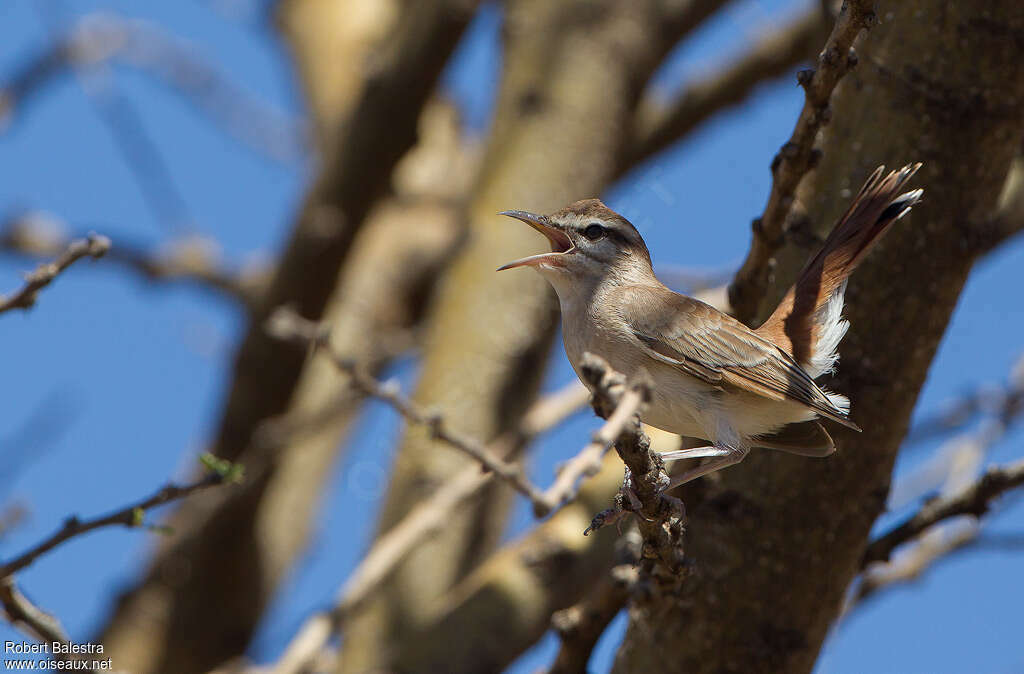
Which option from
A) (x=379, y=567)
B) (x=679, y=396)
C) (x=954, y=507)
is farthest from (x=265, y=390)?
(x=954, y=507)

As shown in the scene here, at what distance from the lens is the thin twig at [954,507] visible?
3.14m

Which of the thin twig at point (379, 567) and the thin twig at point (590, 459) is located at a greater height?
the thin twig at point (379, 567)

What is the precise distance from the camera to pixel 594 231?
12.3 feet

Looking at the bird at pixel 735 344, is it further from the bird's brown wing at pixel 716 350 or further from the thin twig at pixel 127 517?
the thin twig at pixel 127 517

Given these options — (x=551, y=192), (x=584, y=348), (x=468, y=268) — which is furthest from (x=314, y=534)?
(x=584, y=348)

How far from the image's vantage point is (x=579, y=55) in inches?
249

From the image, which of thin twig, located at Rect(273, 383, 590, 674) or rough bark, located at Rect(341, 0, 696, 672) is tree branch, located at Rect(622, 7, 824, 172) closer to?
rough bark, located at Rect(341, 0, 696, 672)

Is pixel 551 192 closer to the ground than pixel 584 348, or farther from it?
farther from it

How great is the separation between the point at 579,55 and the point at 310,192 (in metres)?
1.84

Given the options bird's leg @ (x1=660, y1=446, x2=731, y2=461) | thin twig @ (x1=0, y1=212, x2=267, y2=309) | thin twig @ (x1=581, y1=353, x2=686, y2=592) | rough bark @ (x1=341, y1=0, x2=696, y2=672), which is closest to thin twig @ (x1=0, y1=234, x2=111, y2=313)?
thin twig @ (x1=581, y1=353, x2=686, y2=592)

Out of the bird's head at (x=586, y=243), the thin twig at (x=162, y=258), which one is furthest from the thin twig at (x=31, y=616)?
the thin twig at (x=162, y=258)

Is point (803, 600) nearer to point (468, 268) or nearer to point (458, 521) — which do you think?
point (458, 521)

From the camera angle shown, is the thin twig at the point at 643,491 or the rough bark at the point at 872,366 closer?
the thin twig at the point at 643,491

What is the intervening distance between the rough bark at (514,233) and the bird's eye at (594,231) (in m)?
2.03
